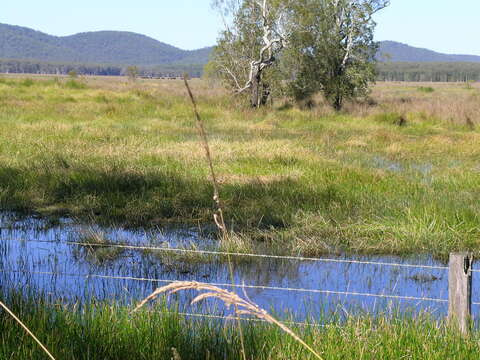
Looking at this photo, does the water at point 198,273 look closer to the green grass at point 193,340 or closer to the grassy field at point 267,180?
the grassy field at point 267,180

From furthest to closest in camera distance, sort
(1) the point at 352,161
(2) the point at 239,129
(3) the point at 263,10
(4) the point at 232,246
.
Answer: (3) the point at 263,10
(2) the point at 239,129
(1) the point at 352,161
(4) the point at 232,246

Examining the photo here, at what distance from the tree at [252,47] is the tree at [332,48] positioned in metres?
0.68

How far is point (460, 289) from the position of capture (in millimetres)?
4082

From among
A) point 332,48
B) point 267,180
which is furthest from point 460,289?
point 332,48

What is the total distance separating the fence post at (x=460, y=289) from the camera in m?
3.99

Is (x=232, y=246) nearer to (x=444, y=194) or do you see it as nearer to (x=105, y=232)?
(x=105, y=232)

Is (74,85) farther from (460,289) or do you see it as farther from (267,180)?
(460,289)

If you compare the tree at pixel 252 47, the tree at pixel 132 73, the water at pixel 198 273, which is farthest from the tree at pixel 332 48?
the tree at pixel 132 73

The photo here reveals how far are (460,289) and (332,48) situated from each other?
24.3 m

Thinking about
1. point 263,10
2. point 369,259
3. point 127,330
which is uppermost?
point 263,10

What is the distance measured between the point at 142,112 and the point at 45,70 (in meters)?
183

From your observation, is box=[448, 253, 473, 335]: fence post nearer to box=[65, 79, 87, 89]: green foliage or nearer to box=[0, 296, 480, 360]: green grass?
box=[0, 296, 480, 360]: green grass

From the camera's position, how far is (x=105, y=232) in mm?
8609

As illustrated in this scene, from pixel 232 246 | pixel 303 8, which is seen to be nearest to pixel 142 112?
pixel 303 8
